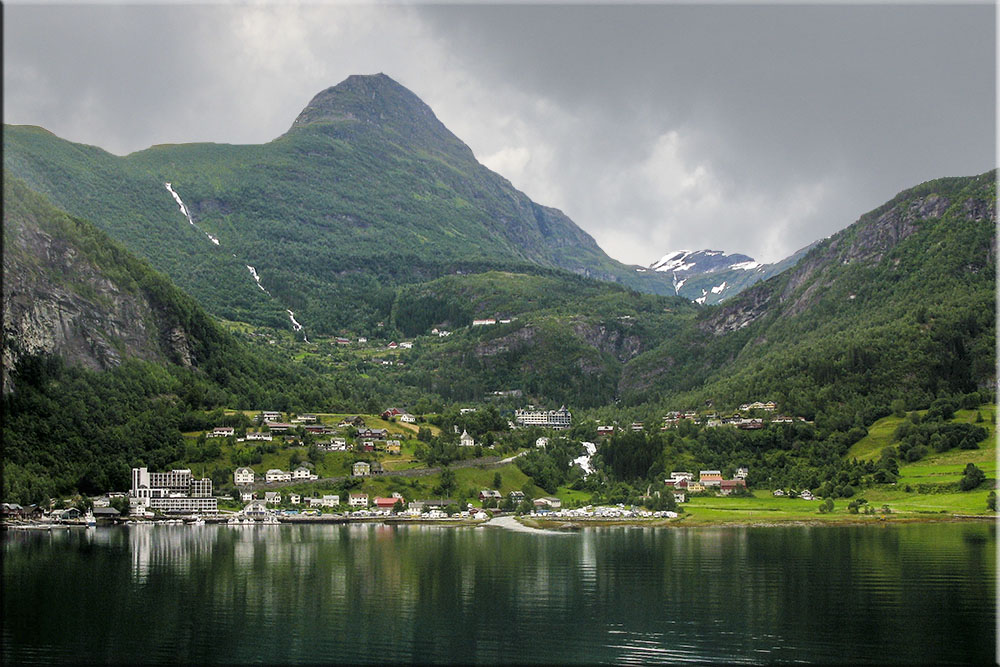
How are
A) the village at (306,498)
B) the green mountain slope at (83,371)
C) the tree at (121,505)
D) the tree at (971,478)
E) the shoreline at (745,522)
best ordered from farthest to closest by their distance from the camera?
the green mountain slope at (83,371)
the tree at (121,505)
the village at (306,498)
the tree at (971,478)
the shoreline at (745,522)

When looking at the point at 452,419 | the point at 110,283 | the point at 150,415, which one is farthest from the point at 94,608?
the point at 110,283

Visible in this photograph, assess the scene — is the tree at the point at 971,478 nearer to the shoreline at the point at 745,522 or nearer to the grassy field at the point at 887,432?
the shoreline at the point at 745,522

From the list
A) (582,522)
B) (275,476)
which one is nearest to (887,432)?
(582,522)

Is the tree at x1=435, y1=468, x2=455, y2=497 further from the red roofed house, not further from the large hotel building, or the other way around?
the red roofed house

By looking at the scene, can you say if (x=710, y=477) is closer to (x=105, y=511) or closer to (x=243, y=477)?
(x=243, y=477)

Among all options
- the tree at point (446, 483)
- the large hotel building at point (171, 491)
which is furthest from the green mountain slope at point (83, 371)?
the tree at point (446, 483)

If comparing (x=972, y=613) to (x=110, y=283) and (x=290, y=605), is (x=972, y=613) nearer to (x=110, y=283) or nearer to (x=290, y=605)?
(x=290, y=605)
